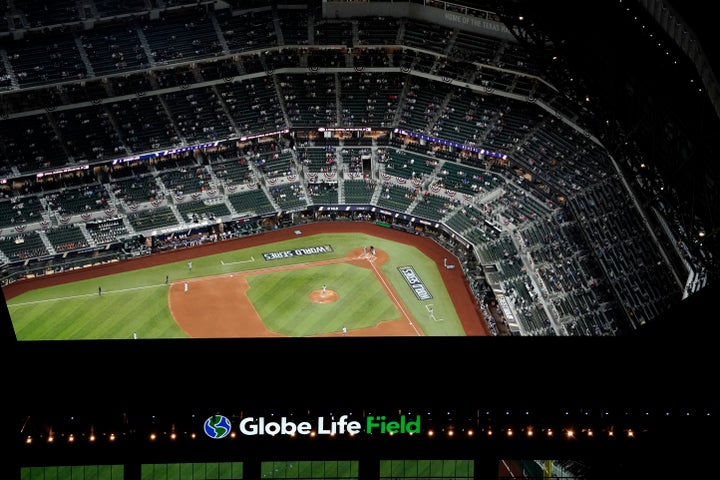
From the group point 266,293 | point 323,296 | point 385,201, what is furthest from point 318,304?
point 385,201

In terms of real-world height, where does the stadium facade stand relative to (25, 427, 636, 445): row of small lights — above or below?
above

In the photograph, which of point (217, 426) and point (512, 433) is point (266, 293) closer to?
point (217, 426)

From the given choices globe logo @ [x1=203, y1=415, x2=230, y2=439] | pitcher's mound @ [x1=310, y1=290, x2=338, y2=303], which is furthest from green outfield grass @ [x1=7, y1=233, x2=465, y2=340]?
globe logo @ [x1=203, y1=415, x2=230, y2=439]

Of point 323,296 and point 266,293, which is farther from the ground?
point 266,293

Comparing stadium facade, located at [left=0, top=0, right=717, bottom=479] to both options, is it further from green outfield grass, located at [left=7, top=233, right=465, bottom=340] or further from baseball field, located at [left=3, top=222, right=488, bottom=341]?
green outfield grass, located at [left=7, top=233, right=465, bottom=340]

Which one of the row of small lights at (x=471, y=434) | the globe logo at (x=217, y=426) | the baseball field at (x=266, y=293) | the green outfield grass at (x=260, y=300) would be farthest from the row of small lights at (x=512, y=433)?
the baseball field at (x=266, y=293)

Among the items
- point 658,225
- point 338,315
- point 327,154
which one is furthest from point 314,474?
point 327,154

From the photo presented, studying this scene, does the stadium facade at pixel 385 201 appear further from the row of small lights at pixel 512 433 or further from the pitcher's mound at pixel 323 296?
the pitcher's mound at pixel 323 296
